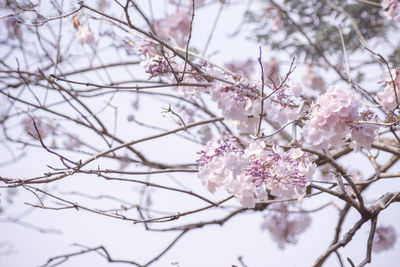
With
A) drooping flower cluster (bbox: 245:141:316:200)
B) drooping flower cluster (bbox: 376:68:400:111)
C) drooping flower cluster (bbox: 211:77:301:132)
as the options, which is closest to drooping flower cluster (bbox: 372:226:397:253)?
drooping flower cluster (bbox: 376:68:400:111)

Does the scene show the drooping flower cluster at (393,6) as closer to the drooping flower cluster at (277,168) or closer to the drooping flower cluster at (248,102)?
the drooping flower cluster at (248,102)

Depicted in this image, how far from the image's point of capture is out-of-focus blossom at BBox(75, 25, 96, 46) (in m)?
2.85

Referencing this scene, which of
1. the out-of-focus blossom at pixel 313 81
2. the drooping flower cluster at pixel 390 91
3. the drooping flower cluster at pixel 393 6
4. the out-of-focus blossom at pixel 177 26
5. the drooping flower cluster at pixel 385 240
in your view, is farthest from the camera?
the out-of-focus blossom at pixel 313 81

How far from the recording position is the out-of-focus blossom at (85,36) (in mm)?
2851

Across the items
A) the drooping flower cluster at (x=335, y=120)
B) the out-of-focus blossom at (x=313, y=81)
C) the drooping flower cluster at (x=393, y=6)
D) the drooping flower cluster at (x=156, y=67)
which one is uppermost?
the out-of-focus blossom at (x=313, y=81)

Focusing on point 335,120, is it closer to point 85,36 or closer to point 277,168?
point 277,168

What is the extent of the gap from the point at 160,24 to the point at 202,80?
1041mm

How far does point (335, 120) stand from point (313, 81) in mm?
3230

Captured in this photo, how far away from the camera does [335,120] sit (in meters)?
1.46

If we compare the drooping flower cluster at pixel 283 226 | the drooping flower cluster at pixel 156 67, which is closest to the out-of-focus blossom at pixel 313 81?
the drooping flower cluster at pixel 283 226

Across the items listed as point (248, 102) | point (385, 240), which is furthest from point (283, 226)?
point (248, 102)

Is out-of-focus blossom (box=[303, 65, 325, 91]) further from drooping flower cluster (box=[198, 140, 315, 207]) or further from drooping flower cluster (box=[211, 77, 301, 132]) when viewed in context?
drooping flower cluster (box=[198, 140, 315, 207])

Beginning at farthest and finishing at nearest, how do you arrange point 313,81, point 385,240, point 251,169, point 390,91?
point 313,81
point 385,240
point 390,91
point 251,169

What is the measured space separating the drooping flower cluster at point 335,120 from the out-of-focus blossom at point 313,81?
2.67 metres
